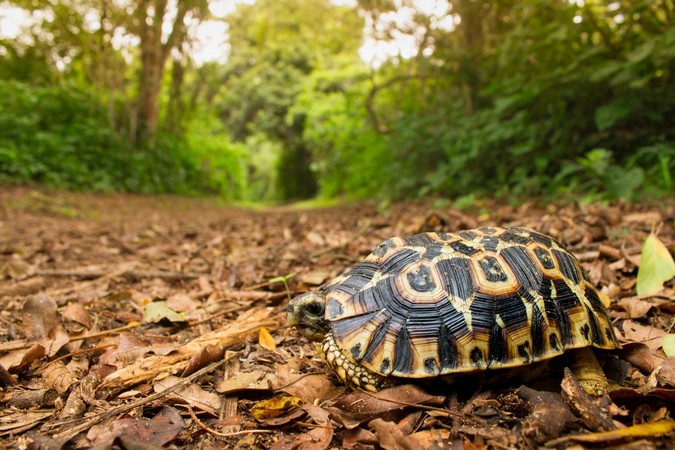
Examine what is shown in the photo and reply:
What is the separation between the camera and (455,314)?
167cm

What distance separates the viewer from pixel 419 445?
1372 millimetres

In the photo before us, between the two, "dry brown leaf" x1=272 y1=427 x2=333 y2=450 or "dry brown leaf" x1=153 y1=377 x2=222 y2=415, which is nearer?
"dry brown leaf" x1=272 y1=427 x2=333 y2=450

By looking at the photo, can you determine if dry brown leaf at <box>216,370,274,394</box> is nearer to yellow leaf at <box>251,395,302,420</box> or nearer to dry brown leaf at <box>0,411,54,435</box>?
yellow leaf at <box>251,395,302,420</box>

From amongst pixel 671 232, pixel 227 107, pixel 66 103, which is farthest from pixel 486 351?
pixel 227 107

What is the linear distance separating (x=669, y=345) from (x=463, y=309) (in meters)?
0.86

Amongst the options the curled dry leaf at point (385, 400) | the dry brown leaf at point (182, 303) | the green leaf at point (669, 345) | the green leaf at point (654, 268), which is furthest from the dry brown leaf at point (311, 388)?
the green leaf at point (654, 268)

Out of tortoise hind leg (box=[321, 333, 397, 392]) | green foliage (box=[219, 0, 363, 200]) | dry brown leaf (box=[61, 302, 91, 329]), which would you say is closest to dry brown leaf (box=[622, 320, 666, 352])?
tortoise hind leg (box=[321, 333, 397, 392])

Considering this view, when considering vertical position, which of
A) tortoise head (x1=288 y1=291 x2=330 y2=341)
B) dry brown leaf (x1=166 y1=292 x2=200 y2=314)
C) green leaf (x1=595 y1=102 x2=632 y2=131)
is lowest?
dry brown leaf (x1=166 y1=292 x2=200 y2=314)

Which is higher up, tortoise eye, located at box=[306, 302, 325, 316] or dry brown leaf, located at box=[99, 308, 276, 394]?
tortoise eye, located at box=[306, 302, 325, 316]

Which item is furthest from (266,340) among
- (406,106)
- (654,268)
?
(406,106)

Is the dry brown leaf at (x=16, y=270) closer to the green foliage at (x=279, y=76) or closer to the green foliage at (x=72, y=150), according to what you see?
the green foliage at (x=72, y=150)

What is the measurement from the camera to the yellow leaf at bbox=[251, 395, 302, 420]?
1.58m

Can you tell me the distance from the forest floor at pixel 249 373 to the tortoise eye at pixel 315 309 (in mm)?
256

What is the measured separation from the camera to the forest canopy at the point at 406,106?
514 cm
